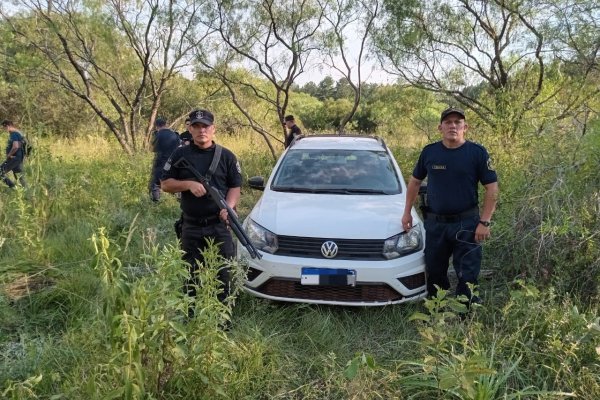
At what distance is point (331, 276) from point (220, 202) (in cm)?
100

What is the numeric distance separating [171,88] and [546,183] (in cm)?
1242

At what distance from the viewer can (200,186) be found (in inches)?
125

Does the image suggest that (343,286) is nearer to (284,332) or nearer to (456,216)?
(284,332)

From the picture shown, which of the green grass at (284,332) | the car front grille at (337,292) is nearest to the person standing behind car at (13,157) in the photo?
the green grass at (284,332)

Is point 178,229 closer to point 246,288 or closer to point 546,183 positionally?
point 246,288

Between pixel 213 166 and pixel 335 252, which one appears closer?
pixel 213 166

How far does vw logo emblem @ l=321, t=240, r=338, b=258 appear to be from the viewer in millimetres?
3408

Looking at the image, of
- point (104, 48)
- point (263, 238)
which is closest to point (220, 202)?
point (263, 238)

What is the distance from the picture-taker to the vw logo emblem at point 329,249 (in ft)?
11.2

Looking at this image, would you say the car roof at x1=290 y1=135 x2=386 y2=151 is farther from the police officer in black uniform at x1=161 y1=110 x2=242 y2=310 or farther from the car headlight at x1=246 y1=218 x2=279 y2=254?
the police officer in black uniform at x1=161 y1=110 x2=242 y2=310

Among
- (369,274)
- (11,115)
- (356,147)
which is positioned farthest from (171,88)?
(369,274)

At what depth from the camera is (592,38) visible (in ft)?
20.8

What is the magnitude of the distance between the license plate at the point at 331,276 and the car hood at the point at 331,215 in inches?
10.8

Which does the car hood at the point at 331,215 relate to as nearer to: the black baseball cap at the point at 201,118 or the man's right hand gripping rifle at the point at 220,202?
the man's right hand gripping rifle at the point at 220,202
